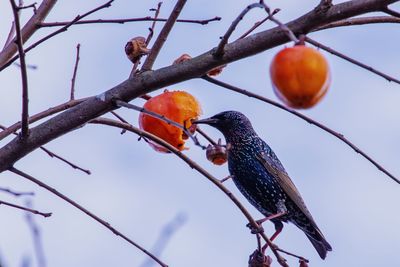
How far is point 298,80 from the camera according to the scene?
6.95 ft

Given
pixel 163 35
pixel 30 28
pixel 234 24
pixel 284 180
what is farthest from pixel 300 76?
pixel 284 180

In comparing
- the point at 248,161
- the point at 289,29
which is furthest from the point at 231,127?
the point at 289,29

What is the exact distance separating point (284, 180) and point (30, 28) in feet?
8.52

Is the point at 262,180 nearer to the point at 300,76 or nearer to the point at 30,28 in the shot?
the point at 30,28

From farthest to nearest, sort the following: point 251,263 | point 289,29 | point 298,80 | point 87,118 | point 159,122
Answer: point 251,263
point 159,122
point 87,118
point 289,29
point 298,80

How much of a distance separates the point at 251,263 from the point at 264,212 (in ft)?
5.77

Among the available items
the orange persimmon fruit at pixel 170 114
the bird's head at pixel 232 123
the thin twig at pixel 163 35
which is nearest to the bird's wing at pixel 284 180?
the bird's head at pixel 232 123

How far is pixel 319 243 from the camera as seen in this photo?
5.09 m

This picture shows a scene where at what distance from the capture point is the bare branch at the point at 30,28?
327cm

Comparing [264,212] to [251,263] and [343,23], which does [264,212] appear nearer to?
[251,263]

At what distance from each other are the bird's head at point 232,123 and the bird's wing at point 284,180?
0.22m

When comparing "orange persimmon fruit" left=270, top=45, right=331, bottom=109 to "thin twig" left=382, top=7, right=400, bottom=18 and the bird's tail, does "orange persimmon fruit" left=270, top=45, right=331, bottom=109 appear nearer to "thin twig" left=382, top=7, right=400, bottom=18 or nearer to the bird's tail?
"thin twig" left=382, top=7, right=400, bottom=18

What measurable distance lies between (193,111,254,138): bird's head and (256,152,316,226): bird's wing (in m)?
0.22

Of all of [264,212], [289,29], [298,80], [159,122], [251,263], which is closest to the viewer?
[298,80]
